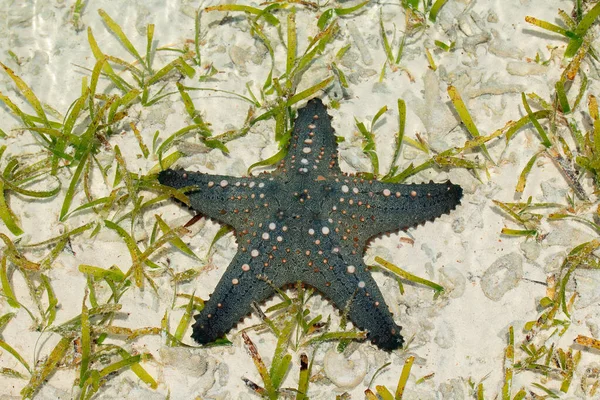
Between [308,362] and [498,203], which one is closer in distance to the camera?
[308,362]

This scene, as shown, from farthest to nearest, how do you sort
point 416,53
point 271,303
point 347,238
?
point 416,53 < point 271,303 < point 347,238

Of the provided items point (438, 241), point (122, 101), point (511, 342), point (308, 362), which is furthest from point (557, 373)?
point (122, 101)

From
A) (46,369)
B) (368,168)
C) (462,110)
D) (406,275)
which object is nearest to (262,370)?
(406,275)

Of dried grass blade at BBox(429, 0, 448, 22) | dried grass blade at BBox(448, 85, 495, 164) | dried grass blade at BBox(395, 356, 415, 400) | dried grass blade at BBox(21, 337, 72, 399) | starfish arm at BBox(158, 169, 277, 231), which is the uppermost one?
dried grass blade at BBox(429, 0, 448, 22)

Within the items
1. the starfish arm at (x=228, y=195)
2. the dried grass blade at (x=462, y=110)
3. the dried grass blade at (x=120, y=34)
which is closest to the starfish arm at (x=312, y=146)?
the starfish arm at (x=228, y=195)

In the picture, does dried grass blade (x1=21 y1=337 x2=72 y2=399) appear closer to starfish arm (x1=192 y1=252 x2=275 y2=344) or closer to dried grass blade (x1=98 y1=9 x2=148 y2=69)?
starfish arm (x1=192 y1=252 x2=275 y2=344)

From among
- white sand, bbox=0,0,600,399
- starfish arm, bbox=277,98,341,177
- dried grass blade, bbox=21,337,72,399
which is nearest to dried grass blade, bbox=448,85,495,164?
white sand, bbox=0,0,600,399

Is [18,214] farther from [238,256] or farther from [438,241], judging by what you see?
[438,241]

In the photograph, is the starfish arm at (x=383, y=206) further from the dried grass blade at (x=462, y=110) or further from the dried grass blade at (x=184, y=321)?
the dried grass blade at (x=184, y=321)
